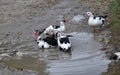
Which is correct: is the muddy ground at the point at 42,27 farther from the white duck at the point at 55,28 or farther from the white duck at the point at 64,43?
the white duck at the point at 55,28

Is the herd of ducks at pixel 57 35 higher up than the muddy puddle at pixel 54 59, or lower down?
higher up

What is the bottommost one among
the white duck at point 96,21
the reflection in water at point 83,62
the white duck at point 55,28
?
the reflection in water at point 83,62

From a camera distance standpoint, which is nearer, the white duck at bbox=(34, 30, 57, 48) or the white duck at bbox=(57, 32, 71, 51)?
the white duck at bbox=(57, 32, 71, 51)

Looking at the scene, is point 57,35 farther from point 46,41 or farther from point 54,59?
point 54,59

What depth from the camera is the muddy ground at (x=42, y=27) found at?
12516 millimetres

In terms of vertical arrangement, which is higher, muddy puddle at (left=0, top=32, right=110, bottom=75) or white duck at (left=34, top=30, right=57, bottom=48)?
white duck at (left=34, top=30, right=57, bottom=48)

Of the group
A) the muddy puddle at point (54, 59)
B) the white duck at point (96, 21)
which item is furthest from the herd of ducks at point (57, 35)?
the muddy puddle at point (54, 59)

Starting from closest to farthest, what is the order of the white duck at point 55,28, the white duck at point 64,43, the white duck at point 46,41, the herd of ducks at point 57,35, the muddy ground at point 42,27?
the muddy ground at point 42,27
the white duck at point 64,43
the herd of ducks at point 57,35
the white duck at point 46,41
the white duck at point 55,28

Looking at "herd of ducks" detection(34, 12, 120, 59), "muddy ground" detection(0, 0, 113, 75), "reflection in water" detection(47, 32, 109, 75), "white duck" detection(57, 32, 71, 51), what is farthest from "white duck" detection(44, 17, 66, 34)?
"white duck" detection(57, 32, 71, 51)

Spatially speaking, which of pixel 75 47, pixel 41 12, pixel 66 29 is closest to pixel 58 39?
pixel 75 47

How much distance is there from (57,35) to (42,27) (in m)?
2.09

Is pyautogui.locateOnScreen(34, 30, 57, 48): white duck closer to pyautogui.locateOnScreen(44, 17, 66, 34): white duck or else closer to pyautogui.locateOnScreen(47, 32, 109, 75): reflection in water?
pyautogui.locateOnScreen(44, 17, 66, 34): white duck

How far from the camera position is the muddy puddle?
11.8 meters

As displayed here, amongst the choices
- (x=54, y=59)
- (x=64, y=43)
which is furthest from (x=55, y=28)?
(x=54, y=59)
